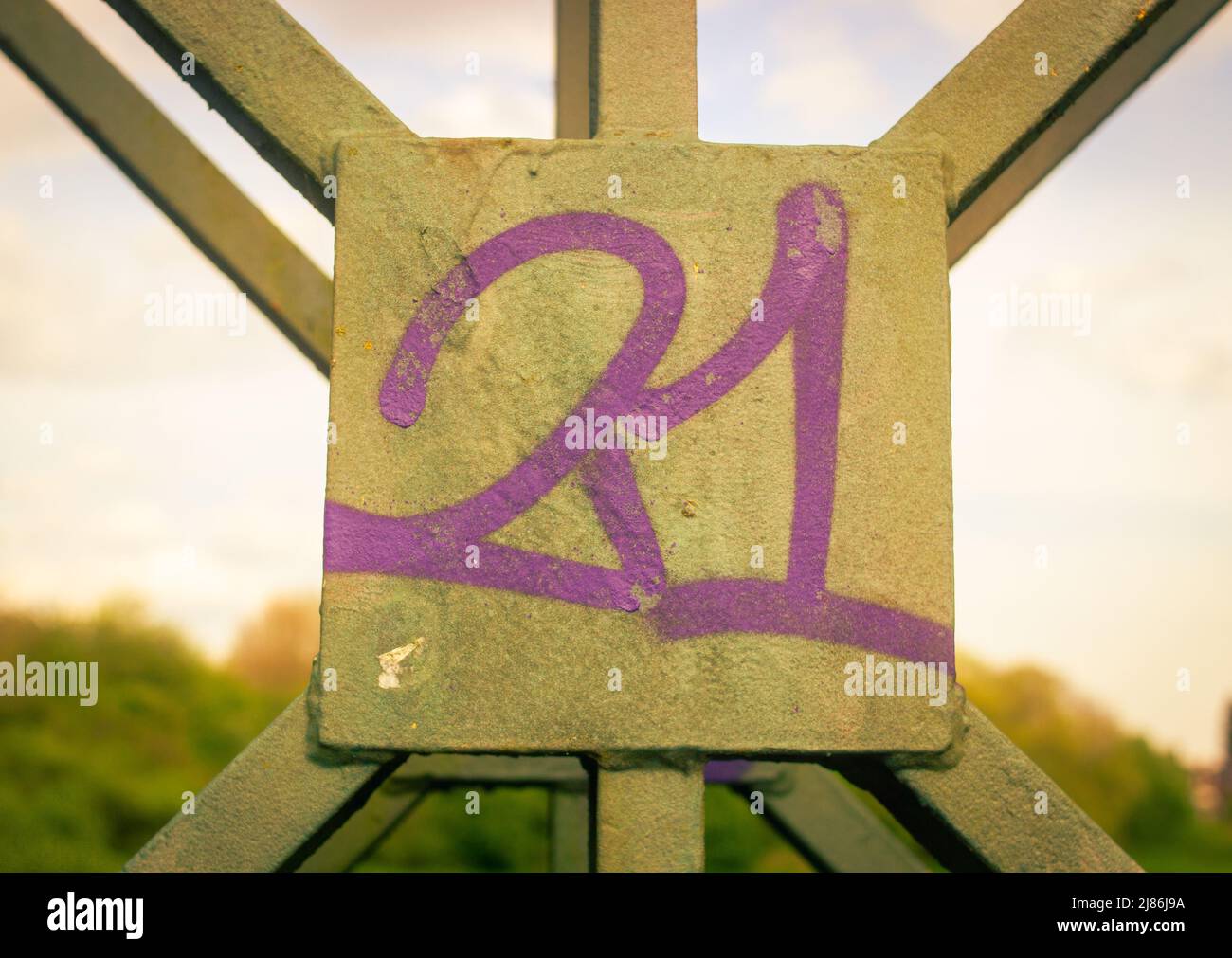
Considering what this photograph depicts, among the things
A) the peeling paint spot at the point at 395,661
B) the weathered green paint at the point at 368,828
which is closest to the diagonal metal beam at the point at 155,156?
the peeling paint spot at the point at 395,661

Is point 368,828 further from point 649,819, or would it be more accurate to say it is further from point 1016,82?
point 1016,82

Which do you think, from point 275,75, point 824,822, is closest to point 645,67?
point 275,75

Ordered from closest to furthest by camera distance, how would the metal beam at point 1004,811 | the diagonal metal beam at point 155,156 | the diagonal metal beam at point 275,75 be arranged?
the metal beam at point 1004,811
the diagonal metal beam at point 275,75
the diagonal metal beam at point 155,156

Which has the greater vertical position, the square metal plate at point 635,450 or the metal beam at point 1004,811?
the square metal plate at point 635,450

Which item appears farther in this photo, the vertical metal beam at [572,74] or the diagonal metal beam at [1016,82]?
the vertical metal beam at [572,74]

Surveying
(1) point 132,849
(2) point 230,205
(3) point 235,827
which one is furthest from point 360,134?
(1) point 132,849

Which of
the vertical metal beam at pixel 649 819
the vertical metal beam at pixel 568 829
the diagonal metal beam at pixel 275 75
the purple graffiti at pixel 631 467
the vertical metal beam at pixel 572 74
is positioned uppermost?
the vertical metal beam at pixel 572 74

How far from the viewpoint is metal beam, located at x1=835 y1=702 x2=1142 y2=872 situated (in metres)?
2.92

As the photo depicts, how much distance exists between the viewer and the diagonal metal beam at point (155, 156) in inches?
150

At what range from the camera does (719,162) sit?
9.78ft

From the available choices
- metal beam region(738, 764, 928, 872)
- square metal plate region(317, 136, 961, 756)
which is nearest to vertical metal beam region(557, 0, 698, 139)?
square metal plate region(317, 136, 961, 756)

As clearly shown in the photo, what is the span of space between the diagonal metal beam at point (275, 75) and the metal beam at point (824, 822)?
3411mm

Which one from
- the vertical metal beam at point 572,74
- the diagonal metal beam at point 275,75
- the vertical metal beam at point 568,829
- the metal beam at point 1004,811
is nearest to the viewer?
the metal beam at point 1004,811

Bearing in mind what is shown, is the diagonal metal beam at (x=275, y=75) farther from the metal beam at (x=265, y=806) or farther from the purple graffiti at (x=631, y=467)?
the metal beam at (x=265, y=806)
